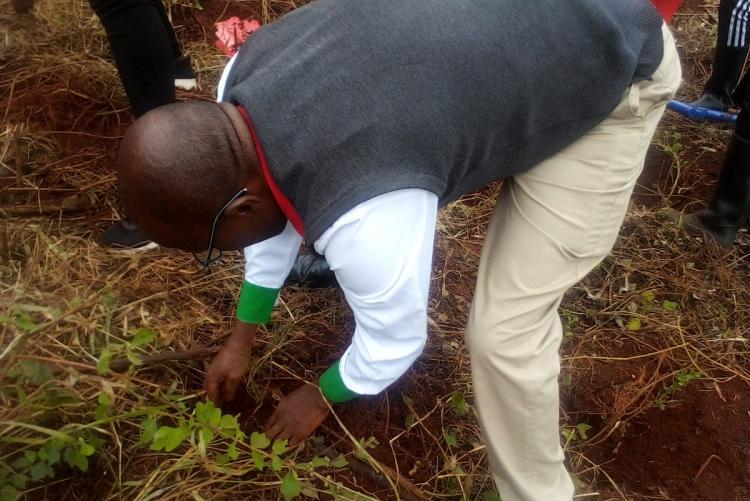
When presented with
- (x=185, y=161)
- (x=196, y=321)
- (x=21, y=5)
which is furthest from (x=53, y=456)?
(x=21, y=5)

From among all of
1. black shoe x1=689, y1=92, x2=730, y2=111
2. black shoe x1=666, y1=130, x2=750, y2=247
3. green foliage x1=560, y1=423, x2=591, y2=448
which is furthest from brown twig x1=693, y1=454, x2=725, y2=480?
black shoe x1=689, y1=92, x2=730, y2=111

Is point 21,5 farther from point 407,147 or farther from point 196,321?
point 407,147

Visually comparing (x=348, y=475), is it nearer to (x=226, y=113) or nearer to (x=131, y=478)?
(x=131, y=478)

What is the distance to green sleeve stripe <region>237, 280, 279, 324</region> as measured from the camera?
62.2 inches

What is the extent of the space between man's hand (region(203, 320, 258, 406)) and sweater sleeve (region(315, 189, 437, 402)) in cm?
44

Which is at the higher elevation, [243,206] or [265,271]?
[243,206]

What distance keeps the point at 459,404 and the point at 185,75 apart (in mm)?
1630

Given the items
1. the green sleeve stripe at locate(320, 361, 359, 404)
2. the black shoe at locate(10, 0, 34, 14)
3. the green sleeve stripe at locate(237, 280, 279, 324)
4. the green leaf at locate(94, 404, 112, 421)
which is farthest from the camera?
the black shoe at locate(10, 0, 34, 14)

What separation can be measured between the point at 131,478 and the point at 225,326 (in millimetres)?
537

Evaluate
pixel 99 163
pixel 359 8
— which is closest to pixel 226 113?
pixel 359 8

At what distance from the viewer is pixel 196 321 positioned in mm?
1841

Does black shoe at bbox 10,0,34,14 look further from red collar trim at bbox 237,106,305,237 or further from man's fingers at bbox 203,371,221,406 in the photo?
red collar trim at bbox 237,106,305,237

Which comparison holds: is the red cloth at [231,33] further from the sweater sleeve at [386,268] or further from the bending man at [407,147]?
the sweater sleeve at [386,268]

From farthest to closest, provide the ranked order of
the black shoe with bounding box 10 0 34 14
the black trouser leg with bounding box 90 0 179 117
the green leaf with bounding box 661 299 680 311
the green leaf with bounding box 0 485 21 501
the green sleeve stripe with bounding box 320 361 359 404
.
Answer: the black shoe with bounding box 10 0 34 14
the green leaf with bounding box 661 299 680 311
the black trouser leg with bounding box 90 0 179 117
the green sleeve stripe with bounding box 320 361 359 404
the green leaf with bounding box 0 485 21 501
